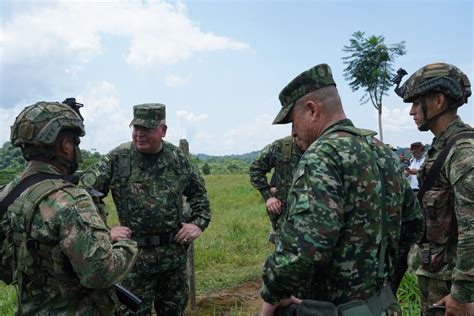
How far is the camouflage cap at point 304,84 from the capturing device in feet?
7.33

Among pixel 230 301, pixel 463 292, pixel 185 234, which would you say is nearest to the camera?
pixel 463 292

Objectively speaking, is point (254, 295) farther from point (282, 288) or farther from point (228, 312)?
point (282, 288)

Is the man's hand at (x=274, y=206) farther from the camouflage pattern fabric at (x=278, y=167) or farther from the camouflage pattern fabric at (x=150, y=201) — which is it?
the camouflage pattern fabric at (x=150, y=201)

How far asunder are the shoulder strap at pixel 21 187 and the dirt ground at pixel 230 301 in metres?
3.22

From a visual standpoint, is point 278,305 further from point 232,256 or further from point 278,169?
point 232,256

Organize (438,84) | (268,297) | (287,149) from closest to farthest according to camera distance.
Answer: (268,297) < (438,84) < (287,149)

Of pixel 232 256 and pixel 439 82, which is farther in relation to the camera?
pixel 232 256

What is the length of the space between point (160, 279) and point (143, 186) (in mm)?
883

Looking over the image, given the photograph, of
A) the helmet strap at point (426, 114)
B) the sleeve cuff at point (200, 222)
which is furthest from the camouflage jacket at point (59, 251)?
the helmet strap at point (426, 114)

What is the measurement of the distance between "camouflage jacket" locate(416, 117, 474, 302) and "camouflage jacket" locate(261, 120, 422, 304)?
66cm

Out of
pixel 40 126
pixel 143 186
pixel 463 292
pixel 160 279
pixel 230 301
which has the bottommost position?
pixel 230 301

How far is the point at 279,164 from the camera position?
5.53m

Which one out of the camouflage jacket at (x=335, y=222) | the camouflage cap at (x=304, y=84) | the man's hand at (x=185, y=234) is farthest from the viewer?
the man's hand at (x=185, y=234)

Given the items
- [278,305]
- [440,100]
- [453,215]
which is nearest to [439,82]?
[440,100]
